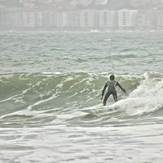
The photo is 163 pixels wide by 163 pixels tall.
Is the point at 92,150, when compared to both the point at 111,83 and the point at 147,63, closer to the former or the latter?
the point at 111,83

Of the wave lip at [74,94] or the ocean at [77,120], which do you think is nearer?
the ocean at [77,120]

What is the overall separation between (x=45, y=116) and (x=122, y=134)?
5363 millimetres

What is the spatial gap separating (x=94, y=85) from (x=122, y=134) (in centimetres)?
1210

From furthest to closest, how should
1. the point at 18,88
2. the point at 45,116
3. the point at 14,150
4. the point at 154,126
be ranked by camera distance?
the point at 18,88, the point at 45,116, the point at 154,126, the point at 14,150

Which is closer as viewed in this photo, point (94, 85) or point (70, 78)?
point (94, 85)

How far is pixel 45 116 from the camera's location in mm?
19641

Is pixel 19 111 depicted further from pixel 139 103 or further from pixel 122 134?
pixel 122 134

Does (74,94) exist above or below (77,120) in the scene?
below

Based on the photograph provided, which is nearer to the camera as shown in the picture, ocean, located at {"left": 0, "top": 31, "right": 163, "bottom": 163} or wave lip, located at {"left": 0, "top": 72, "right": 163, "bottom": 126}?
ocean, located at {"left": 0, "top": 31, "right": 163, "bottom": 163}

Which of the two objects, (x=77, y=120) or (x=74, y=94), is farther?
(x=74, y=94)

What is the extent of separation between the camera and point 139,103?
21.4 meters

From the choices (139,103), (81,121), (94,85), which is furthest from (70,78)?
(81,121)

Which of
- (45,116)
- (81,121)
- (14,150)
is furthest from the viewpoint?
(45,116)

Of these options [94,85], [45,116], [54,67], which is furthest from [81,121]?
[54,67]
